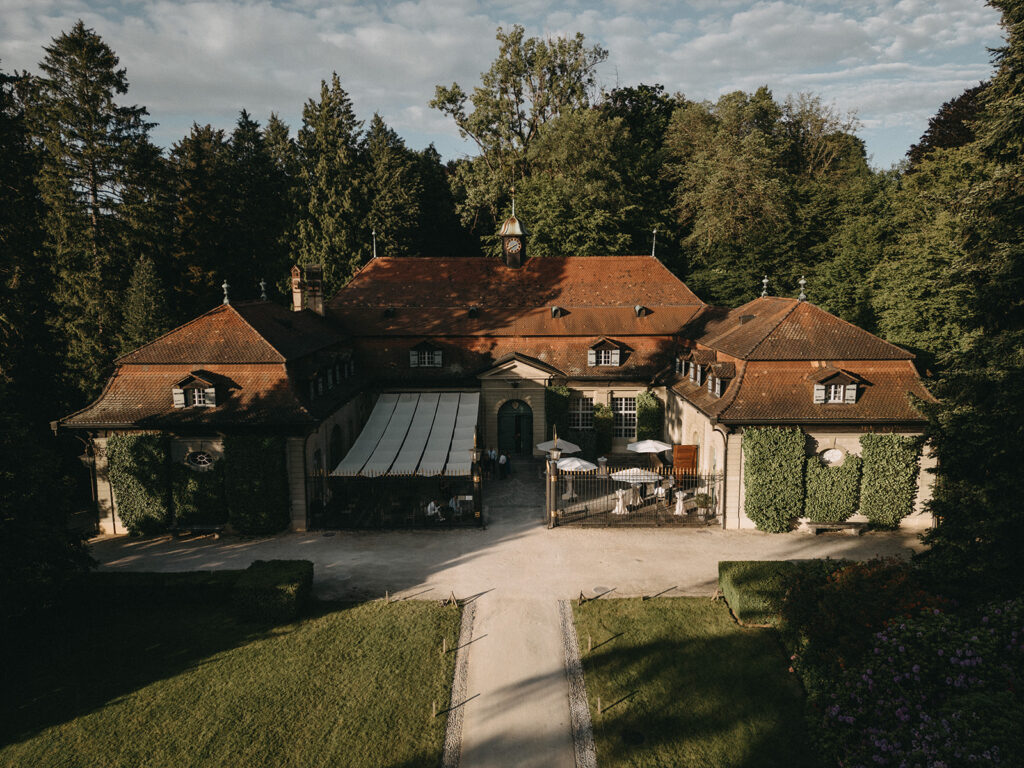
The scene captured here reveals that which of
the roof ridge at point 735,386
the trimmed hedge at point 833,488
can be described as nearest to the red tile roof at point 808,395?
the roof ridge at point 735,386

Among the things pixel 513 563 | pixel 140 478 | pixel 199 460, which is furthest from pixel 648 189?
pixel 140 478

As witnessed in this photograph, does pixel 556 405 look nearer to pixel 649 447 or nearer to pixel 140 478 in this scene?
pixel 649 447

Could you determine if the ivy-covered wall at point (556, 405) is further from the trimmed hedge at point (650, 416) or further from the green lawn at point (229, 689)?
the green lawn at point (229, 689)

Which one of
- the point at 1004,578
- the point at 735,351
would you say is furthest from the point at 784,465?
the point at 1004,578

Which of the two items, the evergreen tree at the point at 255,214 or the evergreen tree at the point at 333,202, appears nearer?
the evergreen tree at the point at 333,202

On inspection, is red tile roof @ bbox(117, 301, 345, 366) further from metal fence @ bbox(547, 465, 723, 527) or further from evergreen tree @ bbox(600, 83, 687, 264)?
evergreen tree @ bbox(600, 83, 687, 264)

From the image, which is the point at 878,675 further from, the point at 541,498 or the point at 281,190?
the point at 281,190

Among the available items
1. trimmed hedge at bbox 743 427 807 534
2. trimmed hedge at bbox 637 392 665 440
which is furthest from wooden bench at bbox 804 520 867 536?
trimmed hedge at bbox 637 392 665 440

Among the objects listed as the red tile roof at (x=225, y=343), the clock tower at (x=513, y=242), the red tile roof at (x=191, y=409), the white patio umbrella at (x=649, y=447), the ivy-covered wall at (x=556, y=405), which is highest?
the clock tower at (x=513, y=242)
